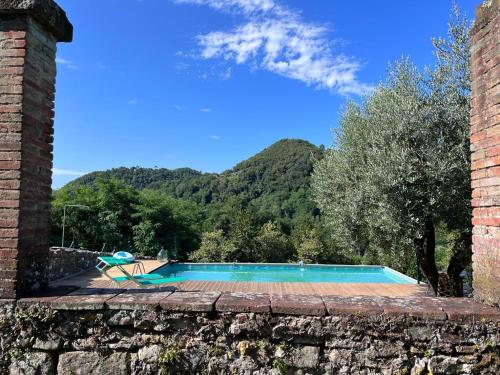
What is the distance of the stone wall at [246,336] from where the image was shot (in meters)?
2.43

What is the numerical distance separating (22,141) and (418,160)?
19.7ft

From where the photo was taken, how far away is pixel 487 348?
241 cm

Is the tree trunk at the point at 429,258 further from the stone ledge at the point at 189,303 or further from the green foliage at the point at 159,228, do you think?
the stone ledge at the point at 189,303

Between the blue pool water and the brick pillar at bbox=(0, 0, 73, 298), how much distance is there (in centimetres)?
1119

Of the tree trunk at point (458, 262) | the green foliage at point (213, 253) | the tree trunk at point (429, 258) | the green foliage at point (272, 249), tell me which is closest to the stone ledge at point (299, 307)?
the tree trunk at point (429, 258)

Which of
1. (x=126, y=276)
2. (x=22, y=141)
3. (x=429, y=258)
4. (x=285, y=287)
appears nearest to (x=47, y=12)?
(x=22, y=141)

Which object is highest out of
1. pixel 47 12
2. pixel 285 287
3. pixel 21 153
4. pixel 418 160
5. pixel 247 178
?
pixel 247 178

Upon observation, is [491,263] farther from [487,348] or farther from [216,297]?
[216,297]

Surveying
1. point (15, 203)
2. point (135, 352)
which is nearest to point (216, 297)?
point (135, 352)

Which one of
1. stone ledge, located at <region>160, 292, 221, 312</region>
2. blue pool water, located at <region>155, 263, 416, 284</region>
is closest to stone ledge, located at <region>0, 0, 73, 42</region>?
stone ledge, located at <region>160, 292, 221, 312</region>

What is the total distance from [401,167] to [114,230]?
15.7 metres

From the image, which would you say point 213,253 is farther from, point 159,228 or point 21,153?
point 21,153

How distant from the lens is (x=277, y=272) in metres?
15.7

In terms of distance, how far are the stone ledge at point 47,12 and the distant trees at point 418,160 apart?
539 cm
